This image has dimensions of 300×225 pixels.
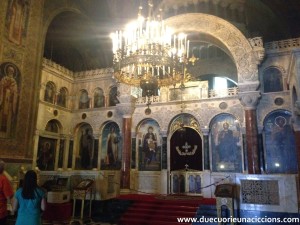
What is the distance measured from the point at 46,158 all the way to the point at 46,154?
0.18m

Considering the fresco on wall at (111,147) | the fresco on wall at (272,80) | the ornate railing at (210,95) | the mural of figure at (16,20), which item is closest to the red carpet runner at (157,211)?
the fresco on wall at (111,147)

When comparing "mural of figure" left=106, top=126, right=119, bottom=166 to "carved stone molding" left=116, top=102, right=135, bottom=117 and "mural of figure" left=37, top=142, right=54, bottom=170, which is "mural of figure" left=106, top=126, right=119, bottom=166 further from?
"mural of figure" left=37, top=142, right=54, bottom=170

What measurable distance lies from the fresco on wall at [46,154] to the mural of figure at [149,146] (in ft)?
14.6

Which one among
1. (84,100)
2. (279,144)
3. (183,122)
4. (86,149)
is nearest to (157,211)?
(183,122)

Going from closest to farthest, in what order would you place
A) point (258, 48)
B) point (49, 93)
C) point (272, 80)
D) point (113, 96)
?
point (258, 48) → point (272, 80) → point (49, 93) → point (113, 96)

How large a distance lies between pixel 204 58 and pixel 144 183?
7.49 metres

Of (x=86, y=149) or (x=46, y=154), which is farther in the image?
(x=86, y=149)

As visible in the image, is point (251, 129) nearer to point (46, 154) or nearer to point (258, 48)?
point (258, 48)

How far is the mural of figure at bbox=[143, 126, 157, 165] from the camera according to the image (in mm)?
12383

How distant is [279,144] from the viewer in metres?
10.2

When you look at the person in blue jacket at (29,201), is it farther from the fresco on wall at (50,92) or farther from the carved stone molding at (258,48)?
the fresco on wall at (50,92)

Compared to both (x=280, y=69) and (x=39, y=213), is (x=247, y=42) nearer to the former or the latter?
(x=280, y=69)

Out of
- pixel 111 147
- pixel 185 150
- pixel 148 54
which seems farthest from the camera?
pixel 111 147

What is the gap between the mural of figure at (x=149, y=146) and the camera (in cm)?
1238
